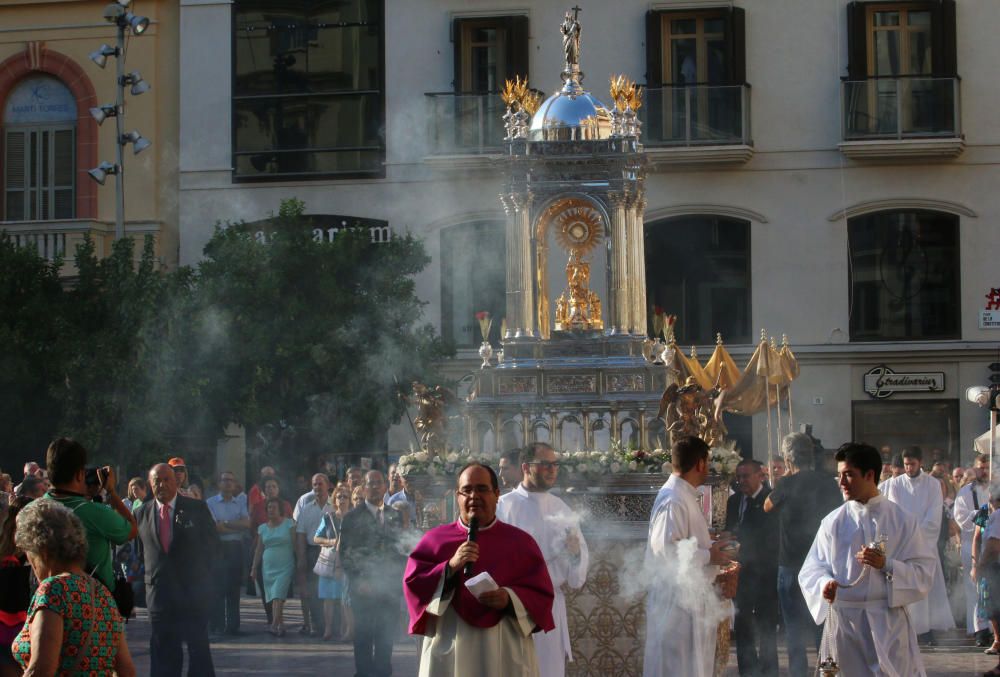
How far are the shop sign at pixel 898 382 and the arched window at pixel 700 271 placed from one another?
6.81 ft

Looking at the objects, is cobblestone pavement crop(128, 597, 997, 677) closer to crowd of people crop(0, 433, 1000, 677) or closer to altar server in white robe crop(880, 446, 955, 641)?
crowd of people crop(0, 433, 1000, 677)

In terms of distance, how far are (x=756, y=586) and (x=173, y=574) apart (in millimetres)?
4150

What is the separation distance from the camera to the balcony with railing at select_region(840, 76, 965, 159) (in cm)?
2581

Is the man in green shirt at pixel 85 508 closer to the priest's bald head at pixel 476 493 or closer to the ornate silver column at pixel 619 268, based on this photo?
the priest's bald head at pixel 476 493

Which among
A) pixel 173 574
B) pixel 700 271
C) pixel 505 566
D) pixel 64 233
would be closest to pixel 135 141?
pixel 64 233

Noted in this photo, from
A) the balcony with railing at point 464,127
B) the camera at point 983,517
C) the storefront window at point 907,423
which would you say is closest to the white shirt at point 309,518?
the camera at point 983,517

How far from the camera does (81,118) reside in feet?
92.8

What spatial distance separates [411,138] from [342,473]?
19.0 ft

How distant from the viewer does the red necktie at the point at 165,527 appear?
458 inches

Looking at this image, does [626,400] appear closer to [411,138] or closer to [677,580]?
[677,580]

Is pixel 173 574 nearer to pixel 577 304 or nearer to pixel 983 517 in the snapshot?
pixel 577 304

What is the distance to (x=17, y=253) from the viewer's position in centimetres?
2294

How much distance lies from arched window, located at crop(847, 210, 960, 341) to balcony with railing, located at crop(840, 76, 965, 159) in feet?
3.62

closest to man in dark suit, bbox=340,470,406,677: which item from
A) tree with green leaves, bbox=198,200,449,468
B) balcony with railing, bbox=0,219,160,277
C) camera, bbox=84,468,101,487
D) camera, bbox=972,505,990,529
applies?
camera, bbox=84,468,101,487
